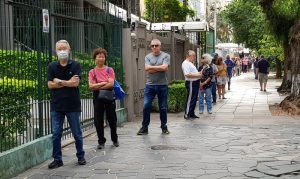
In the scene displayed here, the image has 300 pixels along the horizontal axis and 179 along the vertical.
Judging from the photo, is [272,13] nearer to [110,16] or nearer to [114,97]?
[110,16]

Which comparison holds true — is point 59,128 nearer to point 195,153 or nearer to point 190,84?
point 195,153

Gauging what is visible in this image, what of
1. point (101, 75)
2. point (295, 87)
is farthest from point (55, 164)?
point (295, 87)

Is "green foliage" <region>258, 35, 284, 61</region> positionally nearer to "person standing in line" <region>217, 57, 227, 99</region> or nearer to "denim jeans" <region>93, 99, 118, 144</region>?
"person standing in line" <region>217, 57, 227, 99</region>

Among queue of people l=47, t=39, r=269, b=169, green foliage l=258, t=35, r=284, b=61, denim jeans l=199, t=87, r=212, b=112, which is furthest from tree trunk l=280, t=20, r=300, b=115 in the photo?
green foliage l=258, t=35, r=284, b=61

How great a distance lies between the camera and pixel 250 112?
15438 mm

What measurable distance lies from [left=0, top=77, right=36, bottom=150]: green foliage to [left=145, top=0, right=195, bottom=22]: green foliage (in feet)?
63.3

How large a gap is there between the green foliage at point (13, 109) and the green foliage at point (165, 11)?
1931 centimetres


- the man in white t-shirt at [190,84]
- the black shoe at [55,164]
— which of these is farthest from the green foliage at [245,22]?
the black shoe at [55,164]

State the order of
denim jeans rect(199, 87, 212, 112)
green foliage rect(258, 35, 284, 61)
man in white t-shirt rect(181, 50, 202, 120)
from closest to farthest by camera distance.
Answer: man in white t-shirt rect(181, 50, 202, 120) < denim jeans rect(199, 87, 212, 112) < green foliage rect(258, 35, 284, 61)

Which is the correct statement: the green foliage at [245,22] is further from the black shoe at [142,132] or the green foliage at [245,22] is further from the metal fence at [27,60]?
the metal fence at [27,60]

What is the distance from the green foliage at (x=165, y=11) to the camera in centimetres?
2691

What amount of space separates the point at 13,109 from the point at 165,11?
75.2ft

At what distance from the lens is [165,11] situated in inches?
1160

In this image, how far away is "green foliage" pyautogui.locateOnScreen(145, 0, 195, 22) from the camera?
26.9 m
